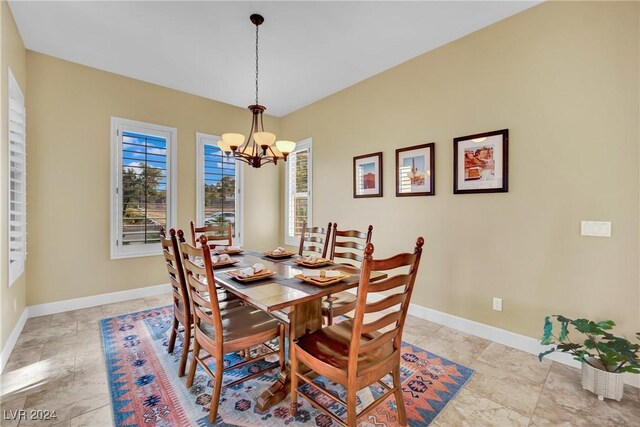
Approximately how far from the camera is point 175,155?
163 inches

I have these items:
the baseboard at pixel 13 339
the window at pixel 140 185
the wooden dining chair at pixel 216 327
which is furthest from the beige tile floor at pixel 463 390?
the window at pixel 140 185

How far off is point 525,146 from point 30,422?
13.1 feet

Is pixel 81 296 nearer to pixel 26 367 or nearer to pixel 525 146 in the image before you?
pixel 26 367

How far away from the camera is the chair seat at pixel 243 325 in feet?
5.93

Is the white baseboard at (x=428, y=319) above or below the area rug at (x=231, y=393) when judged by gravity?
above

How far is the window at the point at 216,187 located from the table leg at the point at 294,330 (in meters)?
3.05

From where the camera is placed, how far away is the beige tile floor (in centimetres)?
174

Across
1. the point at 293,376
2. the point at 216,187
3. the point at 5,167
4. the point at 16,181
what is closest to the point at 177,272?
the point at 293,376

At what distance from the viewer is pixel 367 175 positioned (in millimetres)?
3803

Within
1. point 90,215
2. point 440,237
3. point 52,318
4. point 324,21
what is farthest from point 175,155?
point 440,237

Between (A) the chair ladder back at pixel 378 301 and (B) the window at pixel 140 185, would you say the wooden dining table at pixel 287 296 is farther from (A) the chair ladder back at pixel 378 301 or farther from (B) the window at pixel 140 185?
(B) the window at pixel 140 185

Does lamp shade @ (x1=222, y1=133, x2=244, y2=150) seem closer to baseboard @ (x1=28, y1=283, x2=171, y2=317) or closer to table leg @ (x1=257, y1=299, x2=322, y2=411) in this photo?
table leg @ (x1=257, y1=299, x2=322, y2=411)

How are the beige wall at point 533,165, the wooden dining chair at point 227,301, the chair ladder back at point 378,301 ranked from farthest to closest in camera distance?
the wooden dining chair at point 227,301
the beige wall at point 533,165
the chair ladder back at point 378,301

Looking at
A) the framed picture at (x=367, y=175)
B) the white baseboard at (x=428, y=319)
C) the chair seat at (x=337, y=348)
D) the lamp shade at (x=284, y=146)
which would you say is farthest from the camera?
the framed picture at (x=367, y=175)
